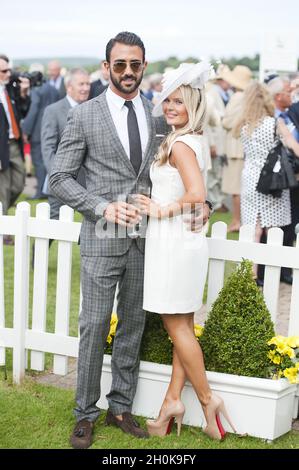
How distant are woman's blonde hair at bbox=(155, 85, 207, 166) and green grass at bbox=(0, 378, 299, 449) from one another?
1.55 m

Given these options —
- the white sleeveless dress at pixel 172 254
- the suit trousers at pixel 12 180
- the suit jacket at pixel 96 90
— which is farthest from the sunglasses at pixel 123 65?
the suit jacket at pixel 96 90

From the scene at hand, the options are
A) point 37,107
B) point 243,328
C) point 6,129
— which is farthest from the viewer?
point 37,107

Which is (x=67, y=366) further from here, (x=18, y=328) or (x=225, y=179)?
(x=225, y=179)

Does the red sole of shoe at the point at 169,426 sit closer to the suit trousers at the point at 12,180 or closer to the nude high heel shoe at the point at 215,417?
the nude high heel shoe at the point at 215,417

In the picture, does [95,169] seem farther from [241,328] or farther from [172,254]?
[241,328]

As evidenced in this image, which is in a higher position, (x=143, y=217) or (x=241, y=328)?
(x=143, y=217)

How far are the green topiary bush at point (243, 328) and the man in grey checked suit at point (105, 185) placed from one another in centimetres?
51

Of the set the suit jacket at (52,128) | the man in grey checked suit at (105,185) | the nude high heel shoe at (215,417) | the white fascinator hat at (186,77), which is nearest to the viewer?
the white fascinator hat at (186,77)

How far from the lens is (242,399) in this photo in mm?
4719

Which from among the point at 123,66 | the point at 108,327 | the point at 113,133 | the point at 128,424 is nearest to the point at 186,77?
the point at 123,66

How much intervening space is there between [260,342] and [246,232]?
0.70 m

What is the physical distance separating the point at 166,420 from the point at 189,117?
1699 mm

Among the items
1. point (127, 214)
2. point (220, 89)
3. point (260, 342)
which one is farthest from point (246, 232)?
point (220, 89)

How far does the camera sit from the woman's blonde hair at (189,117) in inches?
171
